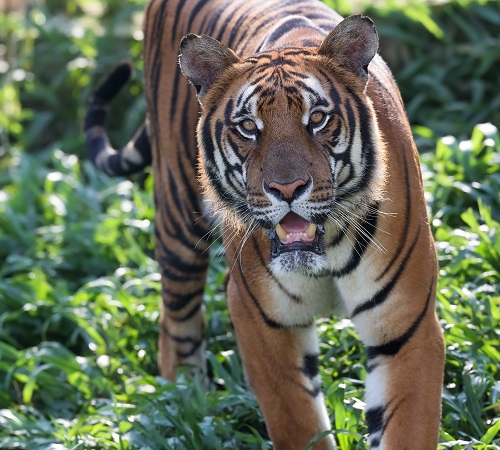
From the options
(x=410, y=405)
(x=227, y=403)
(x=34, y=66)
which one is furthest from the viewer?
(x=34, y=66)

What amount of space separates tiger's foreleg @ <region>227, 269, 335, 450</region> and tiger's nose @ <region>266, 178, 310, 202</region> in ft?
1.49

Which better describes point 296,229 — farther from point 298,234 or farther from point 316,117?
point 316,117

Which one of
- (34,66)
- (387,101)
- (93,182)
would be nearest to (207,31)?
(387,101)

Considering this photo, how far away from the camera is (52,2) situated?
28.2 ft

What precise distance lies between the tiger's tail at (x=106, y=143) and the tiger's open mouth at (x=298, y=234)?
71.5 inches

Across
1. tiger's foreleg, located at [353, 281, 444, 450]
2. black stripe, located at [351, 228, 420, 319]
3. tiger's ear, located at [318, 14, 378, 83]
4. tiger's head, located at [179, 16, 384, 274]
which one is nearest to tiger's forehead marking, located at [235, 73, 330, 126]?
tiger's head, located at [179, 16, 384, 274]

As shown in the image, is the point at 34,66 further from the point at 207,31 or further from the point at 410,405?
the point at 410,405

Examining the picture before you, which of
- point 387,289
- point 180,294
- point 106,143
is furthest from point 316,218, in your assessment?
point 106,143

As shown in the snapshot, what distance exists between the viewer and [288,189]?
287 centimetres

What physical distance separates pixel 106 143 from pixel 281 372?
207 centimetres

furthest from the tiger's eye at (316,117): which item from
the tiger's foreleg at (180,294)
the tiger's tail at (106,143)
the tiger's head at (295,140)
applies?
the tiger's tail at (106,143)

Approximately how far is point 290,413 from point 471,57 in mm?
3704

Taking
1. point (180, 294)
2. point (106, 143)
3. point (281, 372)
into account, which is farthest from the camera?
point (106, 143)

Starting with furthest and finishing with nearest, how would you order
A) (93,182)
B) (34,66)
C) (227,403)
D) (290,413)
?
(34,66), (93,182), (227,403), (290,413)
